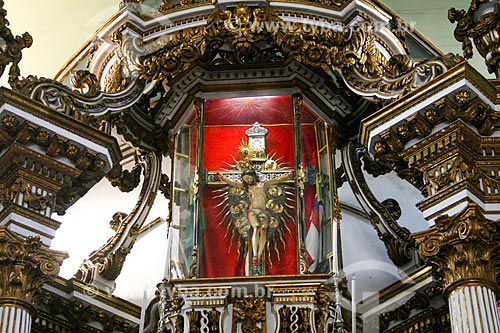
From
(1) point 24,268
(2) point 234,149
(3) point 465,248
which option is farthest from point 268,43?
(1) point 24,268

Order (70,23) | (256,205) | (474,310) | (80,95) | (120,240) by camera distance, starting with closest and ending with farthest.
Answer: (474,310), (80,95), (256,205), (120,240), (70,23)

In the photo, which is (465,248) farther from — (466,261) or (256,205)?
(256,205)

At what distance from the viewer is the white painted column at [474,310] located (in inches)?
318

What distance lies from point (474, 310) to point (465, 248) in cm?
49

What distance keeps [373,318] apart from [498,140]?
6.53 ft

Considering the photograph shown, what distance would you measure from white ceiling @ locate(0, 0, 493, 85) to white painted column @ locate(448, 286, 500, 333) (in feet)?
15.7

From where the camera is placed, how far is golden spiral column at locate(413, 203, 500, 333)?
8.17m

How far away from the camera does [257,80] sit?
10414mm

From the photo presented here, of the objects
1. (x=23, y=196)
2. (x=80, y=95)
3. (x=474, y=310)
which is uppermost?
(x=80, y=95)

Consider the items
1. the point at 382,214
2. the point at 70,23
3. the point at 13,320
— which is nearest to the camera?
the point at 13,320

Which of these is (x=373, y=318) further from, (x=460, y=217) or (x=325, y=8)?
(x=325, y=8)

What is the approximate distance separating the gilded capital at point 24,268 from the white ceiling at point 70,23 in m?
4.25

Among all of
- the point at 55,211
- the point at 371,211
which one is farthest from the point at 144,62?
the point at 371,211

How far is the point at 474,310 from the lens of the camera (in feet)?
26.8
